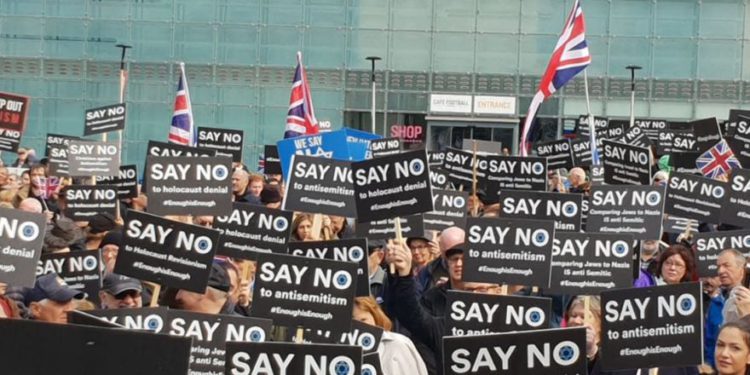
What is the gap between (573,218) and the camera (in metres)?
10.9

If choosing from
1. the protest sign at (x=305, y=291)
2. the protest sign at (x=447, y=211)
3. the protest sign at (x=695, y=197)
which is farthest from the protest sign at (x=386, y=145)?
the protest sign at (x=305, y=291)

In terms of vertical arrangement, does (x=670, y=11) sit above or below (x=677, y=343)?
above

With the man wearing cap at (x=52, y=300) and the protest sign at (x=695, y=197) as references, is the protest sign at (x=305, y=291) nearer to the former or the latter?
the man wearing cap at (x=52, y=300)

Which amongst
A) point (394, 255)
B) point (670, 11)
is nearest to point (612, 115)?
point (670, 11)

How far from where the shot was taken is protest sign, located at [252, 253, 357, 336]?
7.25m

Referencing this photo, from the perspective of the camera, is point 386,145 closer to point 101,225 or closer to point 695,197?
point 695,197

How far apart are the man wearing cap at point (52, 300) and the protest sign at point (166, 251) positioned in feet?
1.63

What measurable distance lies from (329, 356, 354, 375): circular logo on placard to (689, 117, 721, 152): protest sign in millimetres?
14089

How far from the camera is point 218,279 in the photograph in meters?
7.97

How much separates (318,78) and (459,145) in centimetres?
399

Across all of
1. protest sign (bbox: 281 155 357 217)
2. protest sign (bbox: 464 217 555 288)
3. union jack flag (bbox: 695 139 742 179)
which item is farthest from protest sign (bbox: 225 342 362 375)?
union jack flag (bbox: 695 139 742 179)

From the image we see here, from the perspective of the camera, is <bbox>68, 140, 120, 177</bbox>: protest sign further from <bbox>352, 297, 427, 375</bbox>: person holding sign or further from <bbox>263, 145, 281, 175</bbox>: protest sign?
<bbox>352, 297, 427, 375</bbox>: person holding sign

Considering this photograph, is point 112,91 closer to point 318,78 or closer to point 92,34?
point 92,34

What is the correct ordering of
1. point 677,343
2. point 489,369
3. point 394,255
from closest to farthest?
point 489,369 → point 677,343 → point 394,255
